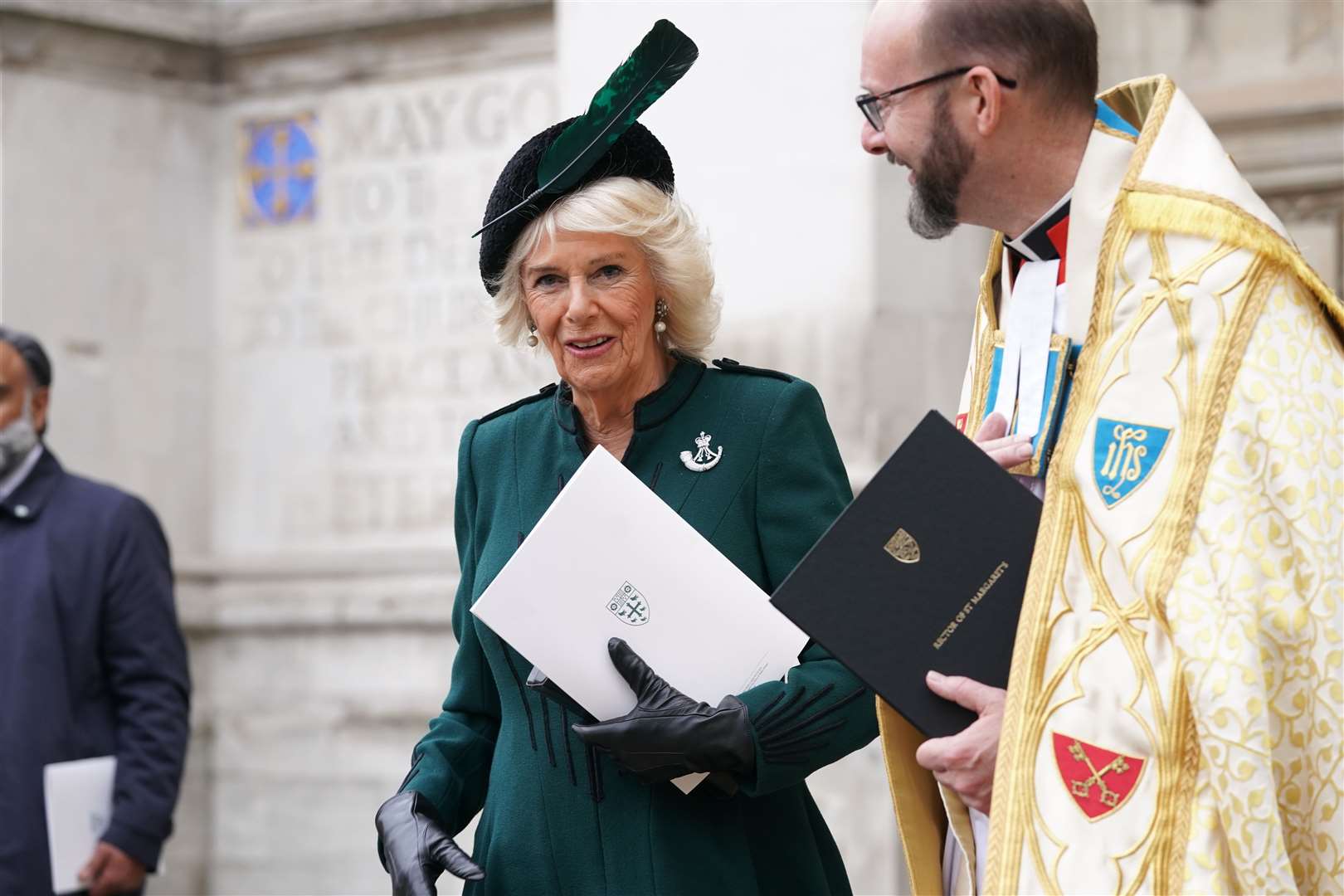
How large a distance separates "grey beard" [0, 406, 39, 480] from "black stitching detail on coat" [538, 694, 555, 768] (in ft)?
9.20

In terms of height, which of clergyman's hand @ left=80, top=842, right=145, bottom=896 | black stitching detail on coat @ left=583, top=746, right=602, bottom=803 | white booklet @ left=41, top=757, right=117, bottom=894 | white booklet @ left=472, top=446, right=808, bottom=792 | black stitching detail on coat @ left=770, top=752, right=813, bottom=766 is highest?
white booklet @ left=472, top=446, right=808, bottom=792

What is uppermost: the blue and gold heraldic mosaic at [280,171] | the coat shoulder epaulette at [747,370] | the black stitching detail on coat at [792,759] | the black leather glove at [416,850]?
the blue and gold heraldic mosaic at [280,171]

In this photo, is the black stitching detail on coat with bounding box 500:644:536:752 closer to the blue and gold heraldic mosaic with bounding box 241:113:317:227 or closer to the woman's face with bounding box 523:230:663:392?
the woman's face with bounding box 523:230:663:392

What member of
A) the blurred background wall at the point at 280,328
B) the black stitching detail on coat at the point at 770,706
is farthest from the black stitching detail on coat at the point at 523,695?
the blurred background wall at the point at 280,328

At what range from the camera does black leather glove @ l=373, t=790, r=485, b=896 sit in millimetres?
2611

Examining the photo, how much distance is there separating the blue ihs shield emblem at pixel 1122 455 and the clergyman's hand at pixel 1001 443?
6.3 inches

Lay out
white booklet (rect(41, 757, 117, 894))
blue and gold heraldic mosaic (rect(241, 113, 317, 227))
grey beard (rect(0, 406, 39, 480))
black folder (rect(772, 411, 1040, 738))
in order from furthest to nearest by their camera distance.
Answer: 1. blue and gold heraldic mosaic (rect(241, 113, 317, 227))
2. grey beard (rect(0, 406, 39, 480))
3. white booklet (rect(41, 757, 117, 894))
4. black folder (rect(772, 411, 1040, 738))

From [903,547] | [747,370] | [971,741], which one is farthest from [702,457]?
[971,741]

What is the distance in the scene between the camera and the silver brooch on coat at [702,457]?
2.76 m

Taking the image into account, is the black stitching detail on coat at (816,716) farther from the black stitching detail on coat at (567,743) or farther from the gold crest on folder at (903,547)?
the gold crest on folder at (903,547)

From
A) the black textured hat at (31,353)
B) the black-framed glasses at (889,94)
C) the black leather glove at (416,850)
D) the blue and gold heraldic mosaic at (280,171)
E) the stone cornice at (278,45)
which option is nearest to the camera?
the black-framed glasses at (889,94)

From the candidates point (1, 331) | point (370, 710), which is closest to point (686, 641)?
point (1, 331)

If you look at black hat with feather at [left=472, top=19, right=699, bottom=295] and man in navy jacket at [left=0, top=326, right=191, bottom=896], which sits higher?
black hat with feather at [left=472, top=19, right=699, bottom=295]

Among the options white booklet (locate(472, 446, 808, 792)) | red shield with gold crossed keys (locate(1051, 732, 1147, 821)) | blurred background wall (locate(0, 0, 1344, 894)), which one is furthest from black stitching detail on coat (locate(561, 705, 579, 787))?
blurred background wall (locate(0, 0, 1344, 894))
